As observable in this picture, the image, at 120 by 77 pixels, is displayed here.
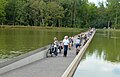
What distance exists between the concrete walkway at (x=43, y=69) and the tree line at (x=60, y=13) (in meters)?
65.7

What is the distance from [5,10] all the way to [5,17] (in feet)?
8.10

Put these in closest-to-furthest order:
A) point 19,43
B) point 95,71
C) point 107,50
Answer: point 95,71, point 107,50, point 19,43

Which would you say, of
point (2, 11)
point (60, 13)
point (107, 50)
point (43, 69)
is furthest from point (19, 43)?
point (60, 13)

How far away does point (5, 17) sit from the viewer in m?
85.4

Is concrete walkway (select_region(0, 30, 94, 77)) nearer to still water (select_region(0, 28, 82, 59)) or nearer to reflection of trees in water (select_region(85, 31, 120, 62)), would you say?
still water (select_region(0, 28, 82, 59))

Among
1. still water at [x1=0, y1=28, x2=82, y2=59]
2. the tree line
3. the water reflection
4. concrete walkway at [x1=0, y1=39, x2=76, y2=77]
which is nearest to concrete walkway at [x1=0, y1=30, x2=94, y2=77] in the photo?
concrete walkway at [x1=0, y1=39, x2=76, y2=77]

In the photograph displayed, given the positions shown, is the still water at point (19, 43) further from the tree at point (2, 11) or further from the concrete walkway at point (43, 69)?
the tree at point (2, 11)

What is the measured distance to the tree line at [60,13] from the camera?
85062 millimetres

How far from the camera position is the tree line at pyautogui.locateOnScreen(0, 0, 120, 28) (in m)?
85.1

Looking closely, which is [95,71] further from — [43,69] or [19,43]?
[19,43]

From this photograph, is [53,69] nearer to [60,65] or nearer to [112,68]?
[60,65]

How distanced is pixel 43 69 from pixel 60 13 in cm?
7611

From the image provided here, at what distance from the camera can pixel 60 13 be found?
8981cm

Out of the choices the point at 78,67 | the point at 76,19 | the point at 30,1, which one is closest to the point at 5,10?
the point at 30,1
